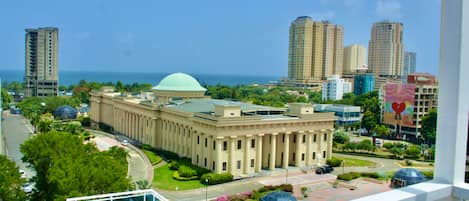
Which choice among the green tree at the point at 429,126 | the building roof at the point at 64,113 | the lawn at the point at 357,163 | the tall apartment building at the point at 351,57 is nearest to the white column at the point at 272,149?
the lawn at the point at 357,163

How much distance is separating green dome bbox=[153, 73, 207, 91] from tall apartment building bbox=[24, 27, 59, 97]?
3752 centimetres

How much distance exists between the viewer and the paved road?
3019cm

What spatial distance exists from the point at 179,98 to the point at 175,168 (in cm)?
1152

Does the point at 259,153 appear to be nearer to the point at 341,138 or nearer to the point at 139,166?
the point at 139,166

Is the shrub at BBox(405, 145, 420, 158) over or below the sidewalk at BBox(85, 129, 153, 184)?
over

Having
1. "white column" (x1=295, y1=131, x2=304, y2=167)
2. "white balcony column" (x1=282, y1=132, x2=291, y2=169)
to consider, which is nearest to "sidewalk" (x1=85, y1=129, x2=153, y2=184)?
"white balcony column" (x1=282, y1=132, x2=291, y2=169)

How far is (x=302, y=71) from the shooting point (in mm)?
91125

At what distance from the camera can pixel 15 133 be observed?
4169 centimetres

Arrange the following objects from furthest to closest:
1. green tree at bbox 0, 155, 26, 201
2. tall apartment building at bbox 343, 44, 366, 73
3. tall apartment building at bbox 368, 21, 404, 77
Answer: tall apartment building at bbox 343, 44, 366, 73 → tall apartment building at bbox 368, 21, 404, 77 → green tree at bbox 0, 155, 26, 201

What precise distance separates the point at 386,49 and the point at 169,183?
65.6 meters

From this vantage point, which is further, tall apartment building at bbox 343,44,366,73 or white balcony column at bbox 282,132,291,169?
tall apartment building at bbox 343,44,366,73

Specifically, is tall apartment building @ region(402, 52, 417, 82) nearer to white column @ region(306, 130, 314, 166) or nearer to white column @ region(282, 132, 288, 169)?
white column @ region(306, 130, 314, 166)

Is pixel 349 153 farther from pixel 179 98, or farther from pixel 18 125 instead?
pixel 18 125

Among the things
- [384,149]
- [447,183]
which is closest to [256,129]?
[384,149]
